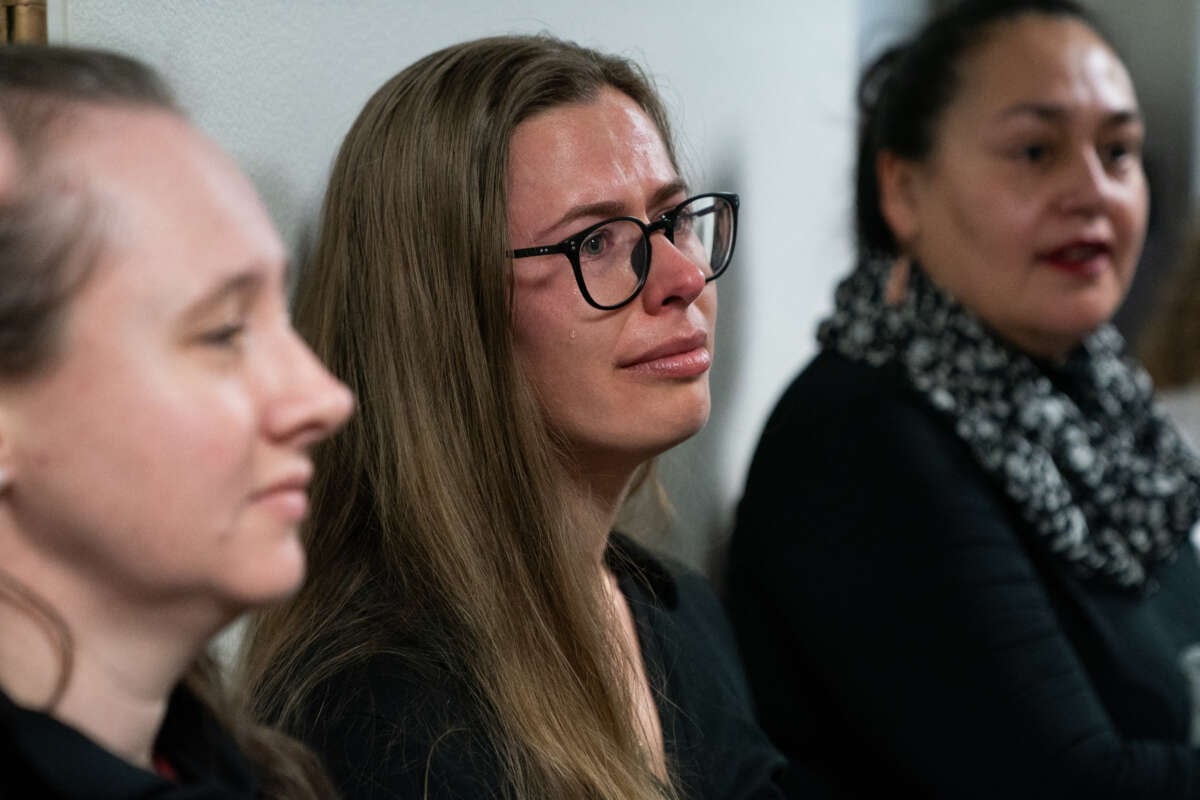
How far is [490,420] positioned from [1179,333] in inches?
66.9

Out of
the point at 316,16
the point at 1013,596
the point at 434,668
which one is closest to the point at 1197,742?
the point at 1013,596

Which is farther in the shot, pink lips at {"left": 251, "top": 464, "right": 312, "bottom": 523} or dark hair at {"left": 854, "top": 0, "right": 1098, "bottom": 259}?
dark hair at {"left": 854, "top": 0, "right": 1098, "bottom": 259}

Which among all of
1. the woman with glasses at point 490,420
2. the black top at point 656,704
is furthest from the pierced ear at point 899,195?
the woman with glasses at point 490,420

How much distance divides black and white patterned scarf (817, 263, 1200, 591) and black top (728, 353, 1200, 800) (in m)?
0.03

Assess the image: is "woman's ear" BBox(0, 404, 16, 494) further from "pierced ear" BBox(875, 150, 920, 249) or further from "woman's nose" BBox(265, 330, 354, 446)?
"pierced ear" BBox(875, 150, 920, 249)

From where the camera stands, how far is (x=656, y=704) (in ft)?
4.10

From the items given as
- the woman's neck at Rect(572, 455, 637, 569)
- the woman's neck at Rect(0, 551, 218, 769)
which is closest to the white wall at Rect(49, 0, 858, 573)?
the woman's neck at Rect(572, 455, 637, 569)

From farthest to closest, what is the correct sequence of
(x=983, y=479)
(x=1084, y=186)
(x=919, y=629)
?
(x=1084, y=186) → (x=983, y=479) → (x=919, y=629)

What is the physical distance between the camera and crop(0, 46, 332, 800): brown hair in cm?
57

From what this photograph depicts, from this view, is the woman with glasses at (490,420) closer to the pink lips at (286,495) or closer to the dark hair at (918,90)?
the pink lips at (286,495)

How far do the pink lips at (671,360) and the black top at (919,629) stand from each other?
0.53 meters

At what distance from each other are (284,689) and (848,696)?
77 centimetres

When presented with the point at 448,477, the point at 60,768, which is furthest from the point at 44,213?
the point at 448,477

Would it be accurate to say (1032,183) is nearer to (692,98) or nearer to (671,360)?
(692,98)
